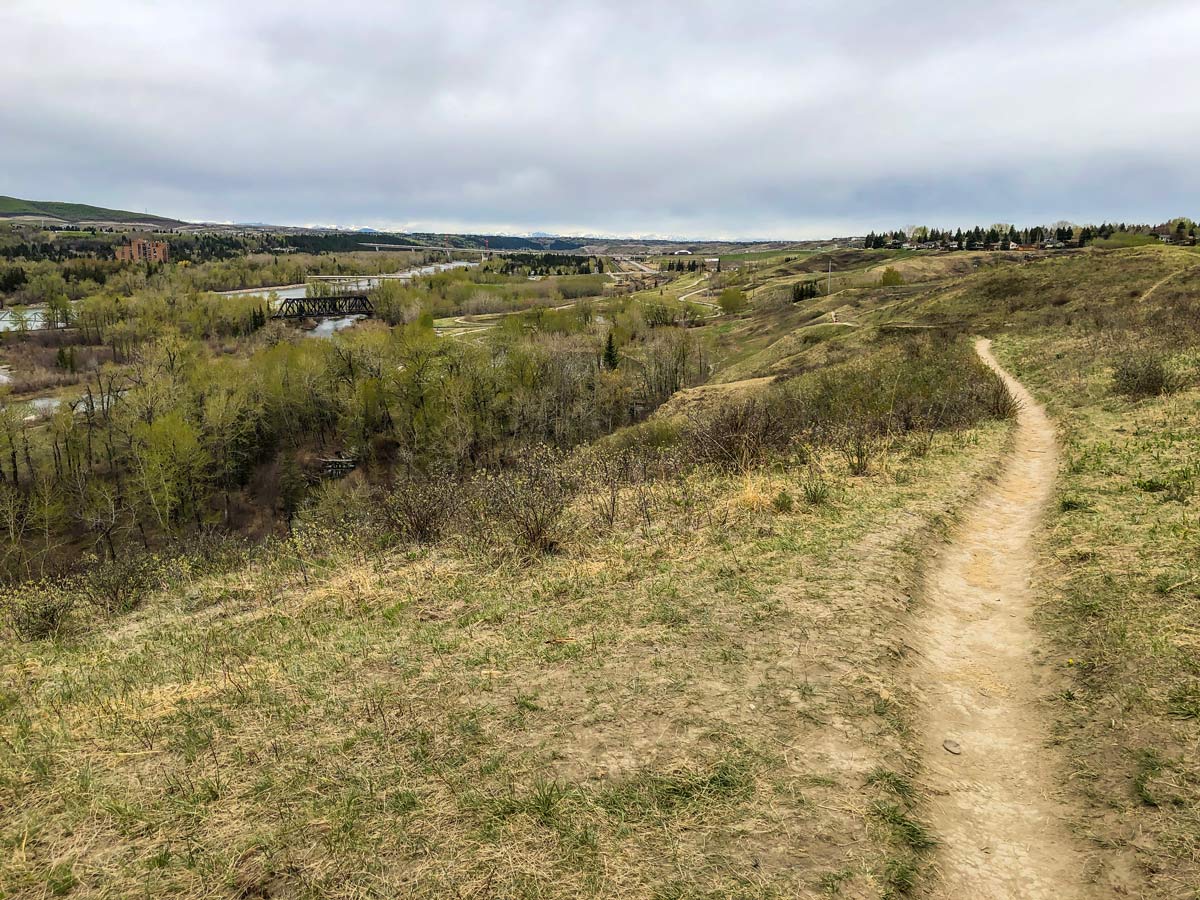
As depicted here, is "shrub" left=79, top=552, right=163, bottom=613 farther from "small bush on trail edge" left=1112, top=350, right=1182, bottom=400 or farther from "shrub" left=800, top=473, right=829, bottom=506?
"small bush on trail edge" left=1112, top=350, right=1182, bottom=400

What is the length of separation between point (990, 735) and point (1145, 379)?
15.6m

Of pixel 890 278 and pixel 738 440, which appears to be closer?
pixel 738 440

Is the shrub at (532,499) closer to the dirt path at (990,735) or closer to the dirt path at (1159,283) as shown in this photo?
the dirt path at (990,735)

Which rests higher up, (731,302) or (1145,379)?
(731,302)

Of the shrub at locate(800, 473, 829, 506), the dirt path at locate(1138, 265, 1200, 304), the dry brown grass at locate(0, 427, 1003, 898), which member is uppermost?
the dirt path at locate(1138, 265, 1200, 304)

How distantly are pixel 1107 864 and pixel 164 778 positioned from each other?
747 cm

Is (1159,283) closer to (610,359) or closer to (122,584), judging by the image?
(610,359)

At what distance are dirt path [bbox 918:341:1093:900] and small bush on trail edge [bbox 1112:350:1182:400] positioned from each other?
368 inches

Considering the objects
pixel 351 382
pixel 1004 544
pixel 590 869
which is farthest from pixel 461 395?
pixel 590 869

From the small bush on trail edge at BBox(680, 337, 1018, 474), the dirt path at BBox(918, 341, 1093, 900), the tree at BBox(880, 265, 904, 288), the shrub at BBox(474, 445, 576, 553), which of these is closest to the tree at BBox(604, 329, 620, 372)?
the small bush on trail edge at BBox(680, 337, 1018, 474)

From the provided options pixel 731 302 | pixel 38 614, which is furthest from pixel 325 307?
pixel 38 614

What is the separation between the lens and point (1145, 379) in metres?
15.4

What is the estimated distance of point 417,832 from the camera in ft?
14.0

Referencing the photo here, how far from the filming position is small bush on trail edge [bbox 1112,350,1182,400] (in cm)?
1503
